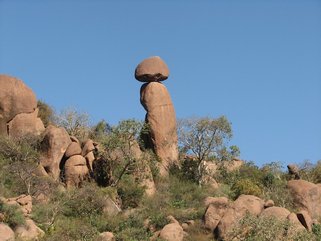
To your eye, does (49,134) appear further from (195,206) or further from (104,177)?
(195,206)

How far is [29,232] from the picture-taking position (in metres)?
20.7

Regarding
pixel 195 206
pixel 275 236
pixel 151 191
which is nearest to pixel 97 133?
pixel 151 191

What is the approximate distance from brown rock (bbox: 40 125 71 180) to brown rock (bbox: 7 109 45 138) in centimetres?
132

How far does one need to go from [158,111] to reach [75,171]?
6.84 m

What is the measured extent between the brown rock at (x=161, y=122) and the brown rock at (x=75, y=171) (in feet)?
14.7

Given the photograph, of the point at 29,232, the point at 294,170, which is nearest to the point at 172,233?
the point at 29,232

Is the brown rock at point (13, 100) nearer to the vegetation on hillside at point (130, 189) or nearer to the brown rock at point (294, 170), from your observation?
the vegetation on hillside at point (130, 189)

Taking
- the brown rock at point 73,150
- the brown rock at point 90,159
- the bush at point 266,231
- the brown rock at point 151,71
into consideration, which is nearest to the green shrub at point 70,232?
the bush at point 266,231

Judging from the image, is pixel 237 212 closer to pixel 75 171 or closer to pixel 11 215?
pixel 11 215

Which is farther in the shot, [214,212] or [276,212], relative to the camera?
[214,212]

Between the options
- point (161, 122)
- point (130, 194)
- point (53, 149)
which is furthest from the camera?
point (161, 122)

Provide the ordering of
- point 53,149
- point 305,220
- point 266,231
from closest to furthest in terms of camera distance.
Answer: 1. point 266,231
2. point 305,220
3. point 53,149

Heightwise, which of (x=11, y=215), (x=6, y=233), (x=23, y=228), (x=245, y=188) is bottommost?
(x=6, y=233)

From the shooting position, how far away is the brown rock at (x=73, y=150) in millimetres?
27969
